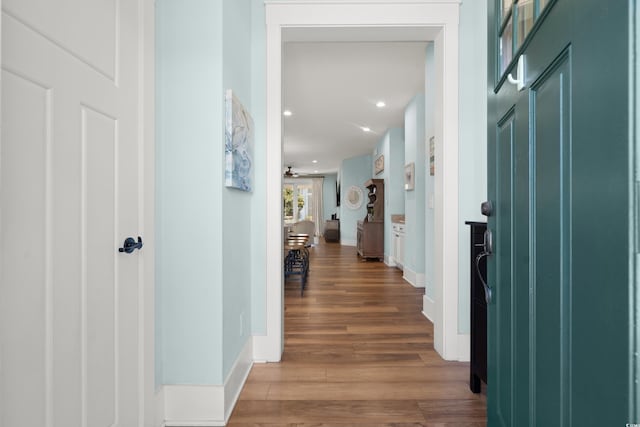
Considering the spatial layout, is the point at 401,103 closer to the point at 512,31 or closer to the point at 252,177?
the point at 252,177

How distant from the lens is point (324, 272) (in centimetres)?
584

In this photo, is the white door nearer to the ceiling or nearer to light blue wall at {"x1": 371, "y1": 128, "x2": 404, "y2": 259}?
the ceiling

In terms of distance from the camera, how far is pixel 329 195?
14.6 meters

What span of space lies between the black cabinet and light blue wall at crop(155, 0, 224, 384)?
1.36m

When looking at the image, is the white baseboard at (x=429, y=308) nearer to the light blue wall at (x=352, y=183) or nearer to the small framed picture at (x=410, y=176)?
the small framed picture at (x=410, y=176)

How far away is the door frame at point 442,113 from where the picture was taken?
2357 mm

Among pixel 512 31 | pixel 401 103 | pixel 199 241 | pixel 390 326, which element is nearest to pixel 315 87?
pixel 401 103

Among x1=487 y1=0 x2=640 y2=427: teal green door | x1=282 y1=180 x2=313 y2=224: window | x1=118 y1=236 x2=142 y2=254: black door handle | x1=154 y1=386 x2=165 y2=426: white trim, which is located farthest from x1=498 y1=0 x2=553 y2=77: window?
x1=282 y1=180 x2=313 y2=224: window

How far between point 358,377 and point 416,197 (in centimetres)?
312

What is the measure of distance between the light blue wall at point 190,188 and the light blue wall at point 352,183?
29.4 ft

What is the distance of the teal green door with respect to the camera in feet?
1.64

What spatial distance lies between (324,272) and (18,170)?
5169 millimetres

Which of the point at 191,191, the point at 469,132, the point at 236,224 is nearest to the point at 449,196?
the point at 469,132

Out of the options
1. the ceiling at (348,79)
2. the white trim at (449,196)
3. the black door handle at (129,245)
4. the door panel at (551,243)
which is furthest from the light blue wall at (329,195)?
the door panel at (551,243)
